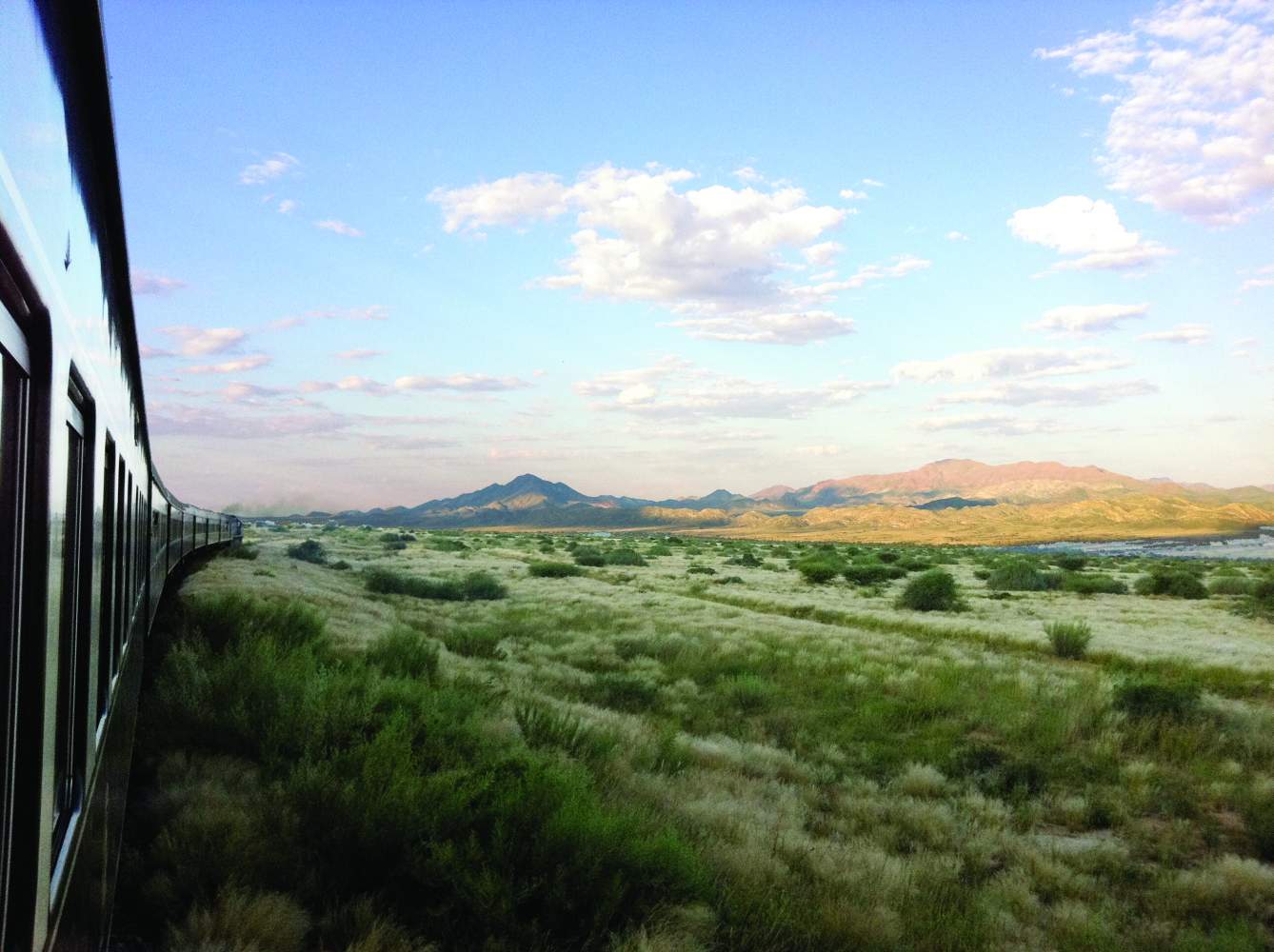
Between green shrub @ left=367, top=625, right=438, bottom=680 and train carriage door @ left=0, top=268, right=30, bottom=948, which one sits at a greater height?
train carriage door @ left=0, top=268, right=30, bottom=948

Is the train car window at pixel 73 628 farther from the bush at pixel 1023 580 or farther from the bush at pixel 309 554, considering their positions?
the bush at pixel 309 554

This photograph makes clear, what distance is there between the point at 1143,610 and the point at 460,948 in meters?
28.4

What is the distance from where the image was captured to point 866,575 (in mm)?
37031

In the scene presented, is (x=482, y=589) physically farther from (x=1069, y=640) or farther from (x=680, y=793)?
(x=680, y=793)

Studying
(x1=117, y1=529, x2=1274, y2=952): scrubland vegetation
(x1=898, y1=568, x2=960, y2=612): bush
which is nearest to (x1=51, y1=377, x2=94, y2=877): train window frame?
(x1=117, y1=529, x2=1274, y2=952): scrubland vegetation

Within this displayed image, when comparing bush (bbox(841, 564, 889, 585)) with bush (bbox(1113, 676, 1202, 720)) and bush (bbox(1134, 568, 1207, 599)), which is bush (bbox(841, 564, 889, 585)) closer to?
bush (bbox(1134, 568, 1207, 599))

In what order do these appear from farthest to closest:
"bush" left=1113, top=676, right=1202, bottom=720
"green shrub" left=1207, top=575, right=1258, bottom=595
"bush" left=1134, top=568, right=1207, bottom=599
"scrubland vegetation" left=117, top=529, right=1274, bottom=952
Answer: "green shrub" left=1207, top=575, right=1258, bottom=595 < "bush" left=1134, top=568, right=1207, bottom=599 < "bush" left=1113, top=676, right=1202, bottom=720 < "scrubland vegetation" left=117, top=529, right=1274, bottom=952

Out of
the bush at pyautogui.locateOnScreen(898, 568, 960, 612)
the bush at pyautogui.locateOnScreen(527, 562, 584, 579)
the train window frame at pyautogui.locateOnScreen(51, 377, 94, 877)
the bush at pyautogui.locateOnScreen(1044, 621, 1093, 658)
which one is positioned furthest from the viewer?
the bush at pyautogui.locateOnScreen(527, 562, 584, 579)

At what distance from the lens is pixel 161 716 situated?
742cm

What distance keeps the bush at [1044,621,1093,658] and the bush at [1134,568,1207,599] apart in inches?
719

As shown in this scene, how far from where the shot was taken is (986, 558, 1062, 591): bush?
35.2m

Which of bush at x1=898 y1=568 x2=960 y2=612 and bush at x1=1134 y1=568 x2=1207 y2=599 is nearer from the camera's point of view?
bush at x1=898 y1=568 x2=960 y2=612

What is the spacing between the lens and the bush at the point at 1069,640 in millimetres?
17719

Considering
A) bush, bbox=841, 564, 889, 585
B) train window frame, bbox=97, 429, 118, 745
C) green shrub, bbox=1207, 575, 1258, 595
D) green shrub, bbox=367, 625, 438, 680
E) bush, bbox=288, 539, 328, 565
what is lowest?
green shrub, bbox=1207, 575, 1258, 595
